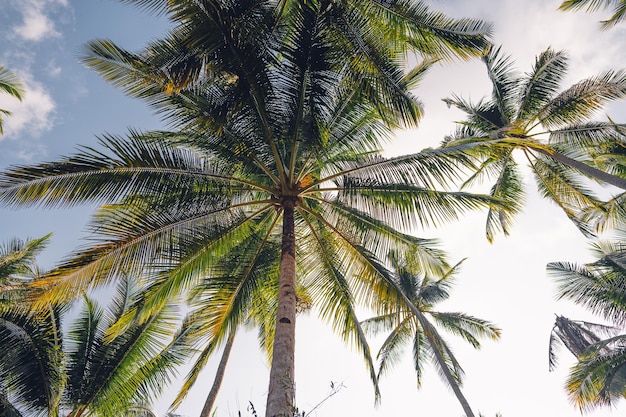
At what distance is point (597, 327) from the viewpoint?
16.4m

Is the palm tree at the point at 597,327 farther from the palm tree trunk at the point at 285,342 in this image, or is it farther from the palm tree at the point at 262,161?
the palm tree trunk at the point at 285,342

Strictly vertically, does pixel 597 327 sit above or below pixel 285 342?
above

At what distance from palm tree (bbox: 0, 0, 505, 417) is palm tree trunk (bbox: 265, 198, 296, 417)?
0.10ft

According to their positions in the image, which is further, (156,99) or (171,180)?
(156,99)

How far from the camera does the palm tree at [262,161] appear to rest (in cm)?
621

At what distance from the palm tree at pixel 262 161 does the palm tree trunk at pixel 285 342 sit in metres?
0.03

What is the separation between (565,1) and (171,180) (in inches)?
499

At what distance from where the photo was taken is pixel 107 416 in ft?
29.9

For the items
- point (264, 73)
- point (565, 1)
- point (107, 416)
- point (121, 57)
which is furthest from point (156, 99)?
point (565, 1)

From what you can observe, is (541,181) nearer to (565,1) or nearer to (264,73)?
(565,1)

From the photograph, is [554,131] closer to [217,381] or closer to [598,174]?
[598,174]

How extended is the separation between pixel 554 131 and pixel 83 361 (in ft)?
48.1

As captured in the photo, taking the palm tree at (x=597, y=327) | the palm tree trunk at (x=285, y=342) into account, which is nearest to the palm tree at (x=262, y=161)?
the palm tree trunk at (x=285, y=342)

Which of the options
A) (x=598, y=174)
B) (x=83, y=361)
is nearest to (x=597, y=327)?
(x=598, y=174)
